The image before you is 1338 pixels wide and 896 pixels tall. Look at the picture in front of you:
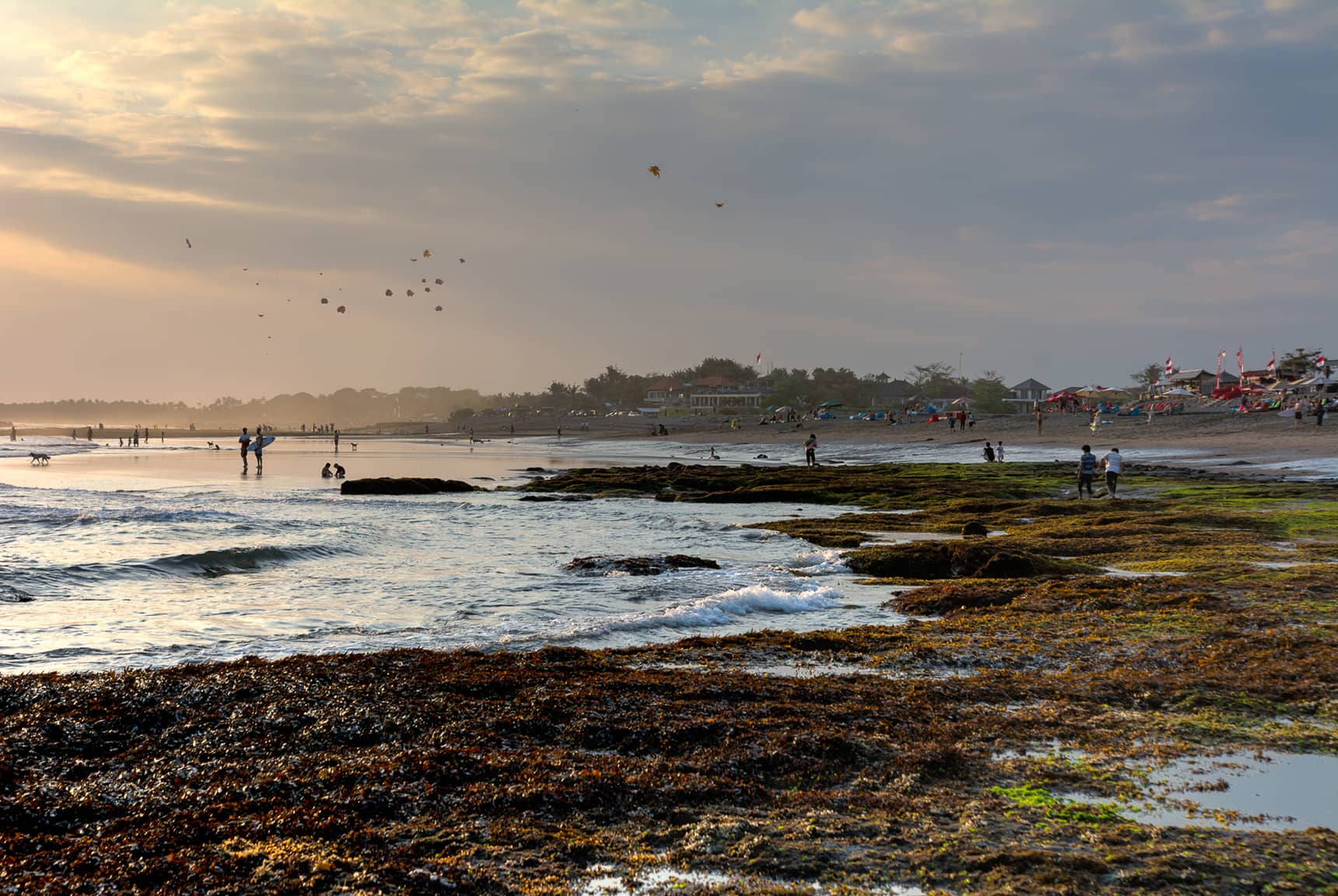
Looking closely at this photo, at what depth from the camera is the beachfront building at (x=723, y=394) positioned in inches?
6604

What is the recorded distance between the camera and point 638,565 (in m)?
14.8

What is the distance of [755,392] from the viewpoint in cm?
17012

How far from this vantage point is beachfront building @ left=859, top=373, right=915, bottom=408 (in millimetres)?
166750

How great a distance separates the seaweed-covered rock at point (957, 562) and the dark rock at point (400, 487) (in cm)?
2157

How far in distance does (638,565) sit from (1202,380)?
12775cm

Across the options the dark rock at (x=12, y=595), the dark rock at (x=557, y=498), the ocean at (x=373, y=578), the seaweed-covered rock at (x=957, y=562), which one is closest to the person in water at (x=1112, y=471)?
the ocean at (x=373, y=578)

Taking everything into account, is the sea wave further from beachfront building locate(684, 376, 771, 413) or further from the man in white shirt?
beachfront building locate(684, 376, 771, 413)

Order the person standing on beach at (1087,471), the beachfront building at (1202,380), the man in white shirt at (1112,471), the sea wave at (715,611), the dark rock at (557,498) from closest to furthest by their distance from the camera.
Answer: the sea wave at (715,611) < the man in white shirt at (1112,471) < the person standing on beach at (1087,471) < the dark rock at (557,498) < the beachfront building at (1202,380)

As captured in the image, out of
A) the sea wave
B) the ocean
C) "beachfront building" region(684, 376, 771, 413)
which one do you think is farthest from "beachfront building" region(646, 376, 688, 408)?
the sea wave

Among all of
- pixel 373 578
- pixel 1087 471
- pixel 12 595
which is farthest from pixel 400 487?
pixel 1087 471

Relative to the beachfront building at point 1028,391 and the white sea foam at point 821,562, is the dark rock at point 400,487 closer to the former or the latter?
the white sea foam at point 821,562

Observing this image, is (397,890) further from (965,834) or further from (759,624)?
(759,624)

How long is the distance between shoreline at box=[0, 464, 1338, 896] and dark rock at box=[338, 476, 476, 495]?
25.2 m

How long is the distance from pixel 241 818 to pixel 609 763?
1913mm
